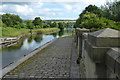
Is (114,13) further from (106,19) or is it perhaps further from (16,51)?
(16,51)

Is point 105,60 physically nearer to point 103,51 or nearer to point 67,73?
point 103,51

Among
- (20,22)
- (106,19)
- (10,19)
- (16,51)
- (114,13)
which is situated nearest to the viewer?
(106,19)

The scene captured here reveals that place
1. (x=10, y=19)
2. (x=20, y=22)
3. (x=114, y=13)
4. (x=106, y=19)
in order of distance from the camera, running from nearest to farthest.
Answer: (x=106, y=19)
(x=114, y=13)
(x=10, y=19)
(x=20, y=22)

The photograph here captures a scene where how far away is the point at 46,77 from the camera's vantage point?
21.7ft

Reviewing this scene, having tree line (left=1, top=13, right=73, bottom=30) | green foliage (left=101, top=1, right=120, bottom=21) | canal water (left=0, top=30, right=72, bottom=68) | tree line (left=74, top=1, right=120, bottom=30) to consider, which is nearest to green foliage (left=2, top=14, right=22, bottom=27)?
tree line (left=1, top=13, right=73, bottom=30)

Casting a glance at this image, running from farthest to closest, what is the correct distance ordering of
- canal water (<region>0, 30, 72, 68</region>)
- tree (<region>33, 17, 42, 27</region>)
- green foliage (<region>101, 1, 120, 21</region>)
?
tree (<region>33, 17, 42, 27</region>), canal water (<region>0, 30, 72, 68</region>), green foliage (<region>101, 1, 120, 21</region>)

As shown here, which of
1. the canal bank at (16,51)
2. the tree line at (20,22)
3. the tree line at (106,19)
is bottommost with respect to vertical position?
the canal bank at (16,51)

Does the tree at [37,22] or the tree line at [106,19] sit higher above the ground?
the tree at [37,22]

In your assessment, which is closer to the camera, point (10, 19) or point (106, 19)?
point (106, 19)

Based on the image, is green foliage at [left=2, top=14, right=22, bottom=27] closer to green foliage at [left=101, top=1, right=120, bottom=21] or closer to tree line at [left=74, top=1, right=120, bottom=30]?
tree line at [left=74, top=1, right=120, bottom=30]

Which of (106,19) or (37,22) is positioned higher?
(37,22)

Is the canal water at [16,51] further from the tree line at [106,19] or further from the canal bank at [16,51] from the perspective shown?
the tree line at [106,19]

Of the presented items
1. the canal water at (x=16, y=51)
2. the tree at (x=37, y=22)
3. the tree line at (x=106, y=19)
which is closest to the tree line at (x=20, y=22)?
the tree at (x=37, y=22)

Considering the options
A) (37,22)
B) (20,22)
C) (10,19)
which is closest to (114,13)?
(10,19)
